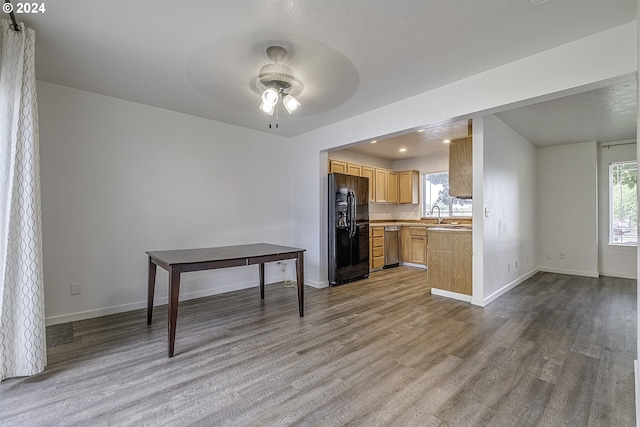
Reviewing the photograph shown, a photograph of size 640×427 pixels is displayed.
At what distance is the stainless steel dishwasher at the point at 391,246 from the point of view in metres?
6.06

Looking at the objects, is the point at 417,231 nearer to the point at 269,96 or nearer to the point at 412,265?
the point at 412,265

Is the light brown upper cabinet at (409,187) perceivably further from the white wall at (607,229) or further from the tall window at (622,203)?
the tall window at (622,203)

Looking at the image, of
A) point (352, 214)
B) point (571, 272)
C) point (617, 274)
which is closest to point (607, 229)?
point (617, 274)

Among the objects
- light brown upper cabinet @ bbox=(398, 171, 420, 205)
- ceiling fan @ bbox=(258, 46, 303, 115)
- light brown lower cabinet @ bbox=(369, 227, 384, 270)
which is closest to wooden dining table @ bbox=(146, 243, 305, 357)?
ceiling fan @ bbox=(258, 46, 303, 115)

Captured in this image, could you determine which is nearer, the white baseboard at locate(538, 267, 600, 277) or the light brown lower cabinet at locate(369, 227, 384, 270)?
the white baseboard at locate(538, 267, 600, 277)

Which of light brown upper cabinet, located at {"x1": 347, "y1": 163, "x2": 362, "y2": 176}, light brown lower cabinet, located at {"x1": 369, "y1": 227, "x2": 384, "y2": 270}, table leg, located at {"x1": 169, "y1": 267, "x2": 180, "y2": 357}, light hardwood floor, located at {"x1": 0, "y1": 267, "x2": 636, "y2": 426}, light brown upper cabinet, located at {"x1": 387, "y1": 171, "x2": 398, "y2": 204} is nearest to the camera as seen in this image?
light hardwood floor, located at {"x1": 0, "y1": 267, "x2": 636, "y2": 426}

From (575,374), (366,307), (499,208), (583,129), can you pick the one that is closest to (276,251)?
(366,307)

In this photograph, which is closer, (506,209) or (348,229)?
(506,209)

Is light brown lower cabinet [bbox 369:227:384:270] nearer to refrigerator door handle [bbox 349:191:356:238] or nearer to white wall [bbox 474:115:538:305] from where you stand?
refrigerator door handle [bbox 349:191:356:238]

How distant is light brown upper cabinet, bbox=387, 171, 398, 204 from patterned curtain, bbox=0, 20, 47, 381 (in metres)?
5.82

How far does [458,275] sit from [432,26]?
3015 millimetres

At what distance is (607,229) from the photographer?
522 cm

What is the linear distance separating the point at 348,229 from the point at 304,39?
311 cm

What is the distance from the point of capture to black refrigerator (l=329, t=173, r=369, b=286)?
466cm
